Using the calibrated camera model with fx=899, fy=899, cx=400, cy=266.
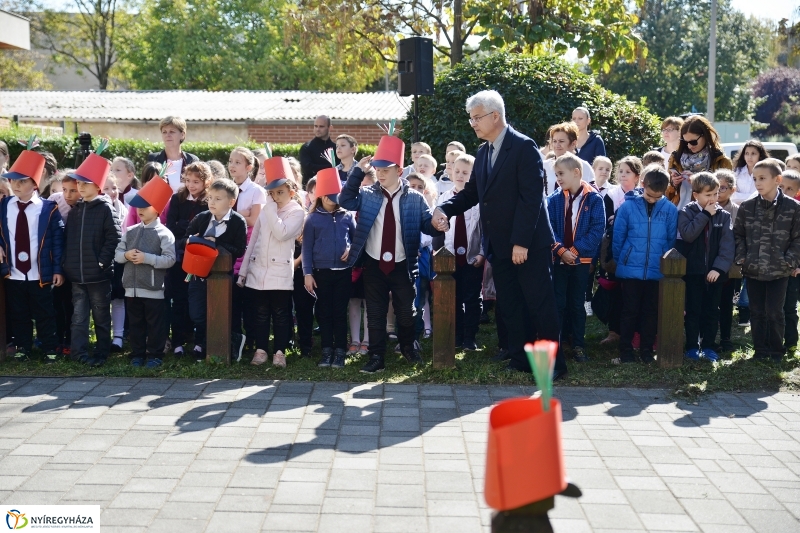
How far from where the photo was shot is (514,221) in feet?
23.0

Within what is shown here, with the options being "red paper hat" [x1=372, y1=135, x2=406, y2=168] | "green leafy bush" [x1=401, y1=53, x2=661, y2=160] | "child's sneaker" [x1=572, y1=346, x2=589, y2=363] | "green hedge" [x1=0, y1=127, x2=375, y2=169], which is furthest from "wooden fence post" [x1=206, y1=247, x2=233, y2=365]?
"green hedge" [x1=0, y1=127, x2=375, y2=169]

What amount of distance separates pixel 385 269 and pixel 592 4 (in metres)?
11.7

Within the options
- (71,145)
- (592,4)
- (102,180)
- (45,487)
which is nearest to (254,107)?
(71,145)

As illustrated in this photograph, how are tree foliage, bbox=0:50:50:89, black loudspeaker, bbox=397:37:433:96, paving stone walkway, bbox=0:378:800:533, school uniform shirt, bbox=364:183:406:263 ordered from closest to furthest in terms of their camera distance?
paving stone walkway, bbox=0:378:800:533
school uniform shirt, bbox=364:183:406:263
black loudspeaker, bbox=397:37:433:96
tree foliage, bbox=0:50:50:89

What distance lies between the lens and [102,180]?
25.4 ft

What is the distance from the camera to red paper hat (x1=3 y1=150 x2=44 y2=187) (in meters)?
7.72

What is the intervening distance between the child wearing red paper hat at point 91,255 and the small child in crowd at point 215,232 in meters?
0.69

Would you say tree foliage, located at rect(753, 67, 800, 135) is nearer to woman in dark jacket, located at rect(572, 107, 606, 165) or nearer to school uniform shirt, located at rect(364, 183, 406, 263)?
woman in dark jacket, located at rect(572, 107, 606, 165)

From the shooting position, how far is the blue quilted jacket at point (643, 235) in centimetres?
779

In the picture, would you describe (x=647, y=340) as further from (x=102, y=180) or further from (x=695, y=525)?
(x=102, y=180)

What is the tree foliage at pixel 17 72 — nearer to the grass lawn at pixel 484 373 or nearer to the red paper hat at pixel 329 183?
the grass lawn at pixel 484 373

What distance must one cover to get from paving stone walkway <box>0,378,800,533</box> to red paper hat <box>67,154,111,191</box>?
1.73 meters

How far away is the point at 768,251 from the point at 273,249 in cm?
423

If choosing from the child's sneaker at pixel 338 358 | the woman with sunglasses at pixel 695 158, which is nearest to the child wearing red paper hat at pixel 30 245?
the child's sneaker at pixel 338 358
